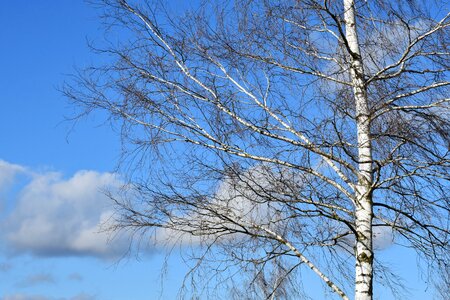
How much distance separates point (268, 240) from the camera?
8031 mm

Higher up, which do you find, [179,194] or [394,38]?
[394,38]

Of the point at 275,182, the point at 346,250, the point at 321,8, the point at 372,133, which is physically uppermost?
the point at 321,8

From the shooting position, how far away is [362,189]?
7941 millimetres

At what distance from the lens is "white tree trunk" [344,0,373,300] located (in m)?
7.61

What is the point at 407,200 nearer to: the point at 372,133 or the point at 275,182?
the point at 372,133

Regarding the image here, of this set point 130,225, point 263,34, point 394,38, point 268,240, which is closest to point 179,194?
point 130,225

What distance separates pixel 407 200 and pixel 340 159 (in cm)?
98

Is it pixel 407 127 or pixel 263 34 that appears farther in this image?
pixel 263 34

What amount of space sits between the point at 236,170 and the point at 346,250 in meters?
1.60

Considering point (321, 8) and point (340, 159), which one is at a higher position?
point (321, 8)

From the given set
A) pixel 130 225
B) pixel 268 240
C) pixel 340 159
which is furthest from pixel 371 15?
pixel 130 225

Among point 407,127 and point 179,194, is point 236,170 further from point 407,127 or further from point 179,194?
point 407,127

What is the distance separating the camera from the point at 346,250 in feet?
26.2

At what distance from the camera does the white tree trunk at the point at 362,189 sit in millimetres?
7605
